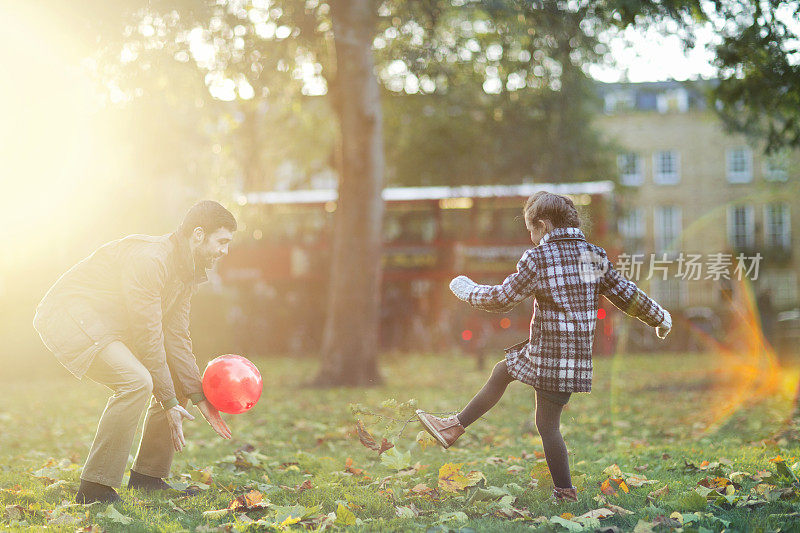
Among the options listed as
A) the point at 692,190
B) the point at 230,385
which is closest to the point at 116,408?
the point at 230,385

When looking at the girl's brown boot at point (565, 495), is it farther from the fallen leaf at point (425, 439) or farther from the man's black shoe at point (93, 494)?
the man's black shoe at point (93, 494)

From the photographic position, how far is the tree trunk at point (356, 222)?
1273 centimetres

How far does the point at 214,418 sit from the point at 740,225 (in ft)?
148

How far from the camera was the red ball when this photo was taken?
14.7 feet

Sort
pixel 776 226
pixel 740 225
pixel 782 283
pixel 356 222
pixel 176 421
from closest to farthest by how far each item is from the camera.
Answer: pixel 176 421 < pixel 356 222 < pixel 782 283 < pixel 776 226 < pixel 740 225

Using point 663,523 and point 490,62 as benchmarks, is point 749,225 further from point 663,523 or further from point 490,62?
point 663,523

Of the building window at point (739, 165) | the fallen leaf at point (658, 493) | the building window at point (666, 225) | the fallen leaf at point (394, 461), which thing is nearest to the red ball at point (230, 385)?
the fallen leaf at point (394, 461)

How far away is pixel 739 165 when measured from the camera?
152 ft

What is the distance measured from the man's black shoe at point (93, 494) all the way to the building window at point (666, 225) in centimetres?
4492

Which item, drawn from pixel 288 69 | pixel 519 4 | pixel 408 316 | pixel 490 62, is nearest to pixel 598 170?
pixel 408 316

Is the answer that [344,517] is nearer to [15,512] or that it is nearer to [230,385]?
[230,385]

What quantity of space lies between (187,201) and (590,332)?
1720 centimetres

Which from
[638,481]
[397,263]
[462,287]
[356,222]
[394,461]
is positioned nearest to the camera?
[462,287]

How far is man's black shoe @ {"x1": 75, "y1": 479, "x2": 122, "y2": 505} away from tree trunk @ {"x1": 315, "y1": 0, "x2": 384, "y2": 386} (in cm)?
837
